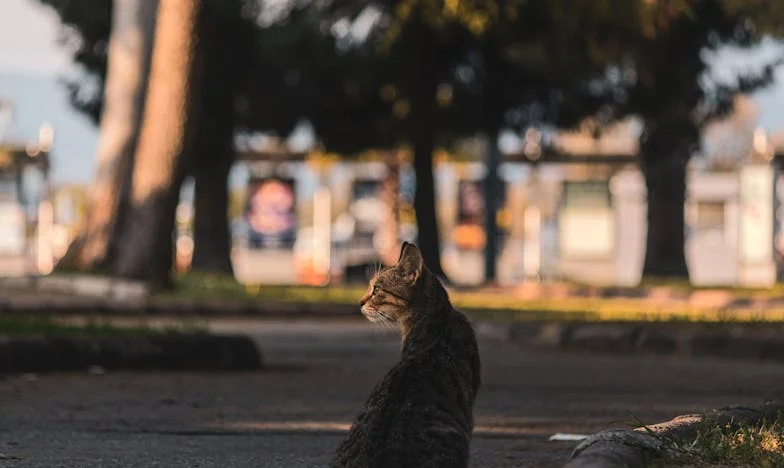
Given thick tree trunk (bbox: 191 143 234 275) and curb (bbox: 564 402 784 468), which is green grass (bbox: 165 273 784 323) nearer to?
thick tree trunk (bbox: 191 143 234 275)

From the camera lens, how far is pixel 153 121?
2275 centimetres

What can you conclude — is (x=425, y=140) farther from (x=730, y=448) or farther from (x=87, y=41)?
(x=730, y=448)

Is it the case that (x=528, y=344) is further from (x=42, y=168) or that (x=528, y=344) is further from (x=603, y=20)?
(x=42, y=168)

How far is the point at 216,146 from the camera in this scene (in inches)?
1457

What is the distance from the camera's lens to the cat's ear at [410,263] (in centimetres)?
623

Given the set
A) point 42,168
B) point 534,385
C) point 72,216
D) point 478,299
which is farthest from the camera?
point 72,216

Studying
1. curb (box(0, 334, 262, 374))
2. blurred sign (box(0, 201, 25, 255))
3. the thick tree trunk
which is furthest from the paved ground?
blurred sign (box(0, 201, 25, 255))

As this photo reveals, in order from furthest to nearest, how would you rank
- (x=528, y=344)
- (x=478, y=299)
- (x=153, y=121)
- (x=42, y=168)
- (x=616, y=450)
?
(x=42, y=168)
(x=478, y=299)
(x=153, y=121)
(x=528, y=344)
(x=616, y=450)

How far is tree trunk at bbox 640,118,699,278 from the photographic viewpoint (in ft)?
107

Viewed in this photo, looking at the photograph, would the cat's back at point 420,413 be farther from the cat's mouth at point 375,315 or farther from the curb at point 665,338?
the curb at point 665,338

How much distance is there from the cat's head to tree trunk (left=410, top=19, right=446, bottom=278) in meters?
28.3

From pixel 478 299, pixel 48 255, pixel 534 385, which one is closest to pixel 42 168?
pixel 48 255

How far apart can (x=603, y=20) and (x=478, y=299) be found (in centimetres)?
495

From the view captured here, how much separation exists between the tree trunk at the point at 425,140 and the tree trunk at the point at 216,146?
3897 mm
